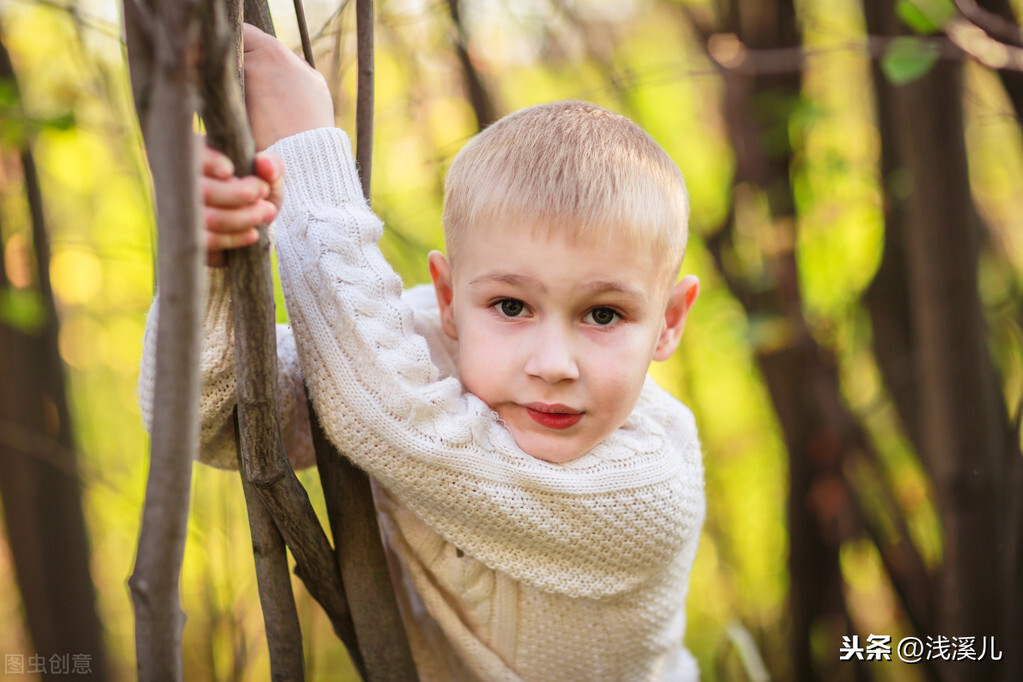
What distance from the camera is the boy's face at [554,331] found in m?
1.09

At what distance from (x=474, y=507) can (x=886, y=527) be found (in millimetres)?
2150

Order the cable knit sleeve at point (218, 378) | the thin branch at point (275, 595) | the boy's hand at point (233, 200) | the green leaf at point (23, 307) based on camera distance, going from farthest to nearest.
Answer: the green leaf at point (23, 307), the thin branch at point (275, 595), the cable knit sleeve at point (218, 378), the boy's hand at point (233, 200)

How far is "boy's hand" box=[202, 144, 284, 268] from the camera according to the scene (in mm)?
741

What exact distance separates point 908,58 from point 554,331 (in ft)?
3.50

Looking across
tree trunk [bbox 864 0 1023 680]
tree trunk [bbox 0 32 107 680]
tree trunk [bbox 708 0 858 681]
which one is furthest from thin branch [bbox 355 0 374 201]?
tree trunk [bbox 0 32 107 680]

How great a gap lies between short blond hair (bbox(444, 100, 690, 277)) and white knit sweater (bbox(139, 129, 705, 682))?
0.16 m

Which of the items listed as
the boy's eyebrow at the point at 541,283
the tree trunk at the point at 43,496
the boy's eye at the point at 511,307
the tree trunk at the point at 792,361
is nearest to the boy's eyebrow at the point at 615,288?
the boy's eyebrow at the point at 541,283

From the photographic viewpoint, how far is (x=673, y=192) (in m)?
1.24

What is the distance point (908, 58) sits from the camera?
1645 millimetres

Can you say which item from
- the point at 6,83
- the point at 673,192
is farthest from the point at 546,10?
the point at 673,192

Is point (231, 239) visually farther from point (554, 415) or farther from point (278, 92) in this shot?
point (554, 415)

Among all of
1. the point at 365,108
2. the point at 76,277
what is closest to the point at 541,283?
the point at 365,108

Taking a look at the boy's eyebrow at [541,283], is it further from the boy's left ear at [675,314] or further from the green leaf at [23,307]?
the green leaf at [23,307]

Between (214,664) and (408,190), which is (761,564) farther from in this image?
(214,664)
